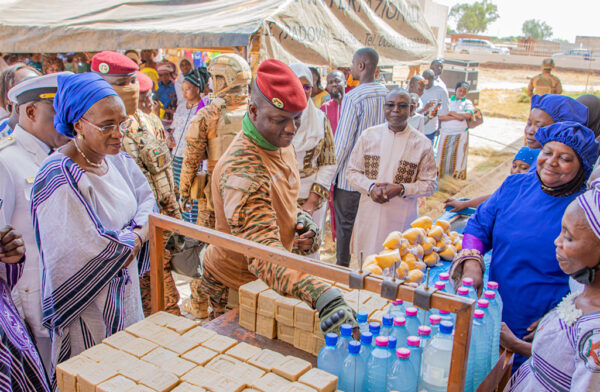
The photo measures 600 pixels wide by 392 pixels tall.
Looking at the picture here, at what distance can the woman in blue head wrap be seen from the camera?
303 centimetres

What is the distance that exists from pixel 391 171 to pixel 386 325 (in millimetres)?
2651

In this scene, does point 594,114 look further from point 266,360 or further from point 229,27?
point 266,360

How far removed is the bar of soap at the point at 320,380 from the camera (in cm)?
147

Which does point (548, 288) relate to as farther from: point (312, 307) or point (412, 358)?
point (312, 307)

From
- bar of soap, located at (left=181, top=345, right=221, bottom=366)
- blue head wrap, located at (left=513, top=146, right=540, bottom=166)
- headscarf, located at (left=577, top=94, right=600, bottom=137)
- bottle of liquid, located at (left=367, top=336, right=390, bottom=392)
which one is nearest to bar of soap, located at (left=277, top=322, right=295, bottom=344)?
bar of soap, located at (left=181, top=345, right=221, bottom=366)

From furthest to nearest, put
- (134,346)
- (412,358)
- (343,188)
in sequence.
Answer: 1. (343,188)
2. (134,346)
3. (412,358)

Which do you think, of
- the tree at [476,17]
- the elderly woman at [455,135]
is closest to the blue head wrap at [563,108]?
the elderly woman at [455,135]

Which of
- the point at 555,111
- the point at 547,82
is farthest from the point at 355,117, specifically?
the point at 547,82

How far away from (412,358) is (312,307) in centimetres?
42

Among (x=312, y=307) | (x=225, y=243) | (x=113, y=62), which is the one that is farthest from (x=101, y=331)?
(x=113, y=62)

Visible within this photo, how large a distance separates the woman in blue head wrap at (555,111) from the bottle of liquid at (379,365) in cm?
231

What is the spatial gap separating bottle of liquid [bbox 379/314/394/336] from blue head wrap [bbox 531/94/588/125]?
218cm

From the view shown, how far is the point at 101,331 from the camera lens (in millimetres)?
2291

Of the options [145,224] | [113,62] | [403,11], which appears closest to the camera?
[145,224]
